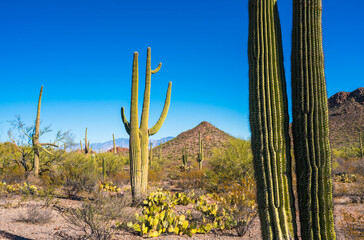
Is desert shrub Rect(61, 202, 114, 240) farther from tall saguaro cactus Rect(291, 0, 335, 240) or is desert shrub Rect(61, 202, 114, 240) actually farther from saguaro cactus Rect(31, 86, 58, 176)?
saguaro cactus Rect(31, 86, 58, 176)

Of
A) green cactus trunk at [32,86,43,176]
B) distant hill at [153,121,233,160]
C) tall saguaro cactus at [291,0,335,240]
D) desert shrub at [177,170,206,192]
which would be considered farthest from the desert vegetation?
distant hill at [153,121,233,160]

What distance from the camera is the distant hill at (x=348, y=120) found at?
3825 centimetres

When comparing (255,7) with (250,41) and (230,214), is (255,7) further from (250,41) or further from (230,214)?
(230,214)

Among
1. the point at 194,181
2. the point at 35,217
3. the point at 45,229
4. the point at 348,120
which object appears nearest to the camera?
the point at 45,229

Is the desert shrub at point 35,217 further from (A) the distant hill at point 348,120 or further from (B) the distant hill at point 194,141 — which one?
(B) the distant hill at point 194,141

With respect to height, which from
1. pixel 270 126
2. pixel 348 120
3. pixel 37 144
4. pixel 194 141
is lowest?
pixel 270 126

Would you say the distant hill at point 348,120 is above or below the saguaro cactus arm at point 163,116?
above

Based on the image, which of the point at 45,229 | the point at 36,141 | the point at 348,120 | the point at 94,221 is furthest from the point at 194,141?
the point at 94,221

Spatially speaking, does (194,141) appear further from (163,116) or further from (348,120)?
(163,116)

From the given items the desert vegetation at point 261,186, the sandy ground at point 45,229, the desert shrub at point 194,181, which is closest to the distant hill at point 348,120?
the desert shrub at point 194,181

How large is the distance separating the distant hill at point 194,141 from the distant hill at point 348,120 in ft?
55.1

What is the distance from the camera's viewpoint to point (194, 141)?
5372cm

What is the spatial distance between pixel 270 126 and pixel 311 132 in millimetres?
581

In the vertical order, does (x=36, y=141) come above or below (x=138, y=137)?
above
